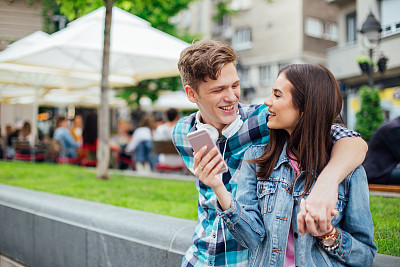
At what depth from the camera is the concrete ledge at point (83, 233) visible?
2.89m

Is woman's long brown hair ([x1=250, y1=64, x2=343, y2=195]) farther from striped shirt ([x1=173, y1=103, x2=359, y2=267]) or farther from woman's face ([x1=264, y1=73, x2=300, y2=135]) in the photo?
striped shirt ([x1=173, y1=103, x2=359, y2=267])

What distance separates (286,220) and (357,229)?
0.92 feet

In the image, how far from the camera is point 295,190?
68.7 inches

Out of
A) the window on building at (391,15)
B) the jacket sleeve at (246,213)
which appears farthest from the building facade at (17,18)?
the jacket sleeve at (246,213)

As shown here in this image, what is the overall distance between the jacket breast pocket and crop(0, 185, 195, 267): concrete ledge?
0.97 meters

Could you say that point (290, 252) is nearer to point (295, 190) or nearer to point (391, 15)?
point (295, 190)

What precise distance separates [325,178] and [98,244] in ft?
7.54

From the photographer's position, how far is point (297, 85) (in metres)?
1.75

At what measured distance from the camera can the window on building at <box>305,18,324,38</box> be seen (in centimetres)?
2711

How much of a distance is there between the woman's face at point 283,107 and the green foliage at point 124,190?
205 centimetres

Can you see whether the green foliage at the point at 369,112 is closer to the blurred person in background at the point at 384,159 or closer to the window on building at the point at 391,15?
the window on building at the point at 391,15

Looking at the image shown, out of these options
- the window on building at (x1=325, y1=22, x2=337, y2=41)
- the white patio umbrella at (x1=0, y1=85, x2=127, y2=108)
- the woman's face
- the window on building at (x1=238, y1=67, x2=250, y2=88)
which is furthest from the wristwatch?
the window on building at (x1=325, y1=22, x2=337, y2=41)

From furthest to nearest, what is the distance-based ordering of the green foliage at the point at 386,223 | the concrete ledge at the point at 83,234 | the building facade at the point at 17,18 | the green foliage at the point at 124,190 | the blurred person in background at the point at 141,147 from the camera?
1. the blurred person in background at the point at 141,147
2. the building facade at the point at 17,18
3. the green foliage at the point at 124,190
4. the concrete ledge at the point at 83,234
5. the green foliage at the point at 386,223

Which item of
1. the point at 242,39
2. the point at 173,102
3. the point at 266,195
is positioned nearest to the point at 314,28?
the point at 242,39
